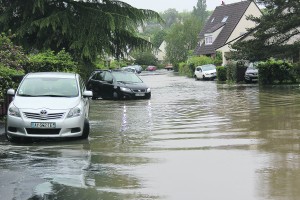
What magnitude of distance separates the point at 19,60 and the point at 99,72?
8.80 meters

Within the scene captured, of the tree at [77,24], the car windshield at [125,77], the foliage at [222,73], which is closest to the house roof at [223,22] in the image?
the foliage at [222,73]

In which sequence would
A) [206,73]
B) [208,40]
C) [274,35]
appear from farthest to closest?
[208,40] → [206,73] → [274,35]

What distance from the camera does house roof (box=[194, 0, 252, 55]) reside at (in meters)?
65.8

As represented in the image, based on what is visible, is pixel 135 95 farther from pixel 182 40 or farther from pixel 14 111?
pixel 182 40

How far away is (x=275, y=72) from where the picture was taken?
35.2m

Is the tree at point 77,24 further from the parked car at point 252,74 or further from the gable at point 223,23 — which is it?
the gable at point 223,23

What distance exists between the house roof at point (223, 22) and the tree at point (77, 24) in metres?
43.1

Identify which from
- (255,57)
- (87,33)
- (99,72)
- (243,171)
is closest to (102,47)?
(87,33)

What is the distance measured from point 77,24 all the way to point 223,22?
49.8 meters

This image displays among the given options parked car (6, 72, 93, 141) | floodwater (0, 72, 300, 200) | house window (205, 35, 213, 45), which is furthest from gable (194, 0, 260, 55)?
parked car (6, 72, 93, 141)

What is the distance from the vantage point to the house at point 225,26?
2557 inches

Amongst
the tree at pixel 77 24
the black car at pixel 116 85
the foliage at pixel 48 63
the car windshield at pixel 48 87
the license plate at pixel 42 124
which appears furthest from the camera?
the black car at pixel 116 85

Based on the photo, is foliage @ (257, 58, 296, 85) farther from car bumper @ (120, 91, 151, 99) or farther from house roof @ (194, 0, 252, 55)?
house roof @ (194, 0, 252, 55)

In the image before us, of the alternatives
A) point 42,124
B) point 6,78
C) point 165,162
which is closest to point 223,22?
point 6,78
